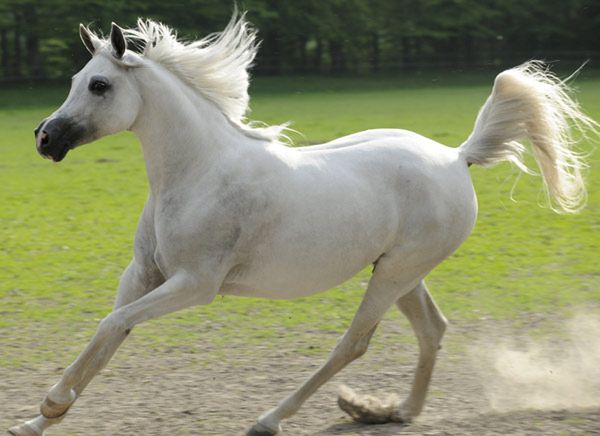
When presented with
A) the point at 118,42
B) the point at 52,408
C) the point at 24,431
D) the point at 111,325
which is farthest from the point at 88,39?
the point at 24,431

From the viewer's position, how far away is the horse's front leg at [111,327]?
5191 mm

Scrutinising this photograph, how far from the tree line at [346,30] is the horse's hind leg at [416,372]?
25.0 metres

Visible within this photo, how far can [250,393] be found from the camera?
6.40 metres

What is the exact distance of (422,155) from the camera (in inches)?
238

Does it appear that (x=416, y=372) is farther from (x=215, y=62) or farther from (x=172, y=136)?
(x=215, y=62)

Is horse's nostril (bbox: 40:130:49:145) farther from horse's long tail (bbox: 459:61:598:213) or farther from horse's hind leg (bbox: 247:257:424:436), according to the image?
horse's long tail (bbox: 459:61:598:213)

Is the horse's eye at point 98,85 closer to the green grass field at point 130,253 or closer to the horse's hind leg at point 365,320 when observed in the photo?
the horse's hind leg at point 365,320

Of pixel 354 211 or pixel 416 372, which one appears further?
pixel 416 372

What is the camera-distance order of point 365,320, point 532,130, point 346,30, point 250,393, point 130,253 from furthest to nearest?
point 346,30 < point 130,253 < point 532,130 < point 250,393 < point 365,320

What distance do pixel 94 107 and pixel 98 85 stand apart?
0.10m

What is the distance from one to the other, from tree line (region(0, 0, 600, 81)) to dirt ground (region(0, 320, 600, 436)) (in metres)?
24.0

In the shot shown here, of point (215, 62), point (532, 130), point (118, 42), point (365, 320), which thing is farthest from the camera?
point (532, 130)

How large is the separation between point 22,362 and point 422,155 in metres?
2.87

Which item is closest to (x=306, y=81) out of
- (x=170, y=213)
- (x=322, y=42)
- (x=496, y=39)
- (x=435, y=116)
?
(x=322, y=42)
